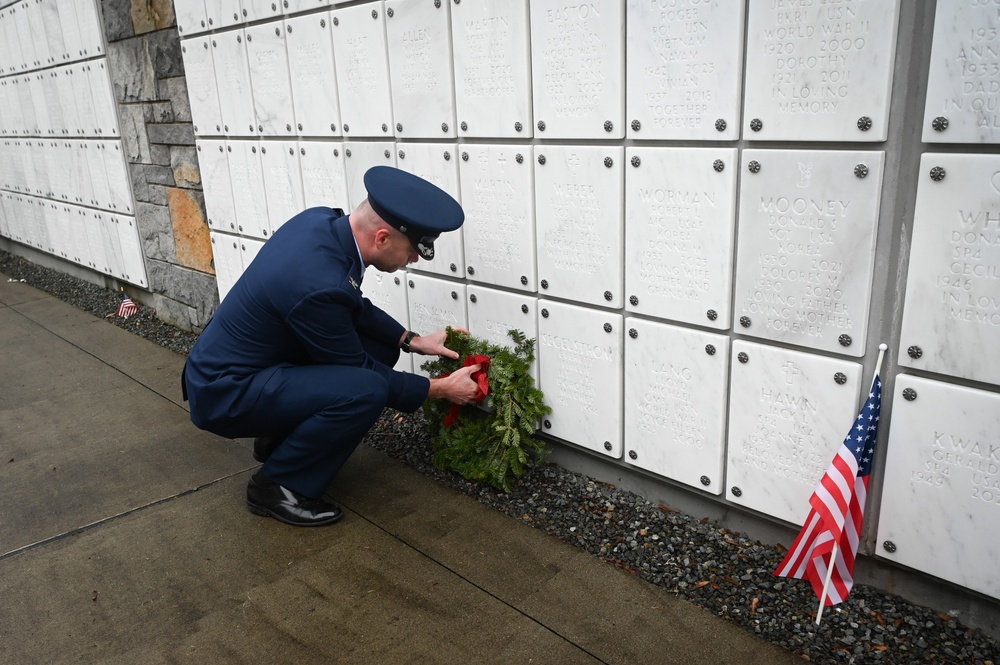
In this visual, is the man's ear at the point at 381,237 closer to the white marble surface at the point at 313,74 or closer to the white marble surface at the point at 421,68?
the white marble surface at the point at 421,68

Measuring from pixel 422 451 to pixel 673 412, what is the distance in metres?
1.39

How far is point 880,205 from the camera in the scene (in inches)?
86.3

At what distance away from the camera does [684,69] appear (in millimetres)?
2535

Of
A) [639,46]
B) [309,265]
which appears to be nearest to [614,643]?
[309,265]

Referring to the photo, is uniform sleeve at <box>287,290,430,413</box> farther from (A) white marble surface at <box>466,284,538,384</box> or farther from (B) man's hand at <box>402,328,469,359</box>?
(A) white marble surface at <box>466,284,538,384</box>

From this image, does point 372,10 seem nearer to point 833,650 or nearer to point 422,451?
point 422,451

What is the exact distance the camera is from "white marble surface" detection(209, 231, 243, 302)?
17.0 feet

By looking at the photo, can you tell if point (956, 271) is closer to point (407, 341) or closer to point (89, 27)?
point (407, 341)

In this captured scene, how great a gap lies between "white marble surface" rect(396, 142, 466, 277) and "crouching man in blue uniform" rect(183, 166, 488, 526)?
439 mm

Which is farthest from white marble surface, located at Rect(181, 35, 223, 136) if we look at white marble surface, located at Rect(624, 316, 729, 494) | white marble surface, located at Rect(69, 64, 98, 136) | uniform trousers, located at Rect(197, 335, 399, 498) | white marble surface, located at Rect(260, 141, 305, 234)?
white marble surface, located at Rect(624, 316, 729, 494)

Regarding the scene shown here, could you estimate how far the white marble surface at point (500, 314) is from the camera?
3.38 m

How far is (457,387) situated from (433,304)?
2.40ft

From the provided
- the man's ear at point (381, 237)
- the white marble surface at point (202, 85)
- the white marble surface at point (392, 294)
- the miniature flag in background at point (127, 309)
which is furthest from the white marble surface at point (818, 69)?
the miniature flag in background at point (127, 309)

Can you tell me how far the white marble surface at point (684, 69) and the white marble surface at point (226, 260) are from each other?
3.29 m
